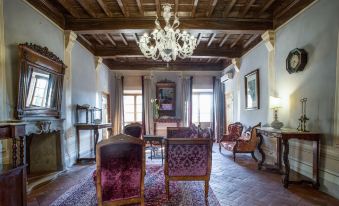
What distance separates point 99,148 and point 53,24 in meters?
3.55

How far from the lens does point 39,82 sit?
362cm

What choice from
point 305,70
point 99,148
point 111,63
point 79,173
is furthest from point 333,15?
point 111,63

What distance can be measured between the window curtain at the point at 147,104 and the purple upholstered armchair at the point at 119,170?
6.79 meters

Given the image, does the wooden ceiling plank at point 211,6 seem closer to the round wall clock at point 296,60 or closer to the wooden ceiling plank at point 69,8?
the round wall clock at point 296,60

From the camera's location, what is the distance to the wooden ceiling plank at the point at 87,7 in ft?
13.3

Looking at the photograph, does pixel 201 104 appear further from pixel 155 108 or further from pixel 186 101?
pixel 155 108

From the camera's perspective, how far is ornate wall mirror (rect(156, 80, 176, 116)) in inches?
361

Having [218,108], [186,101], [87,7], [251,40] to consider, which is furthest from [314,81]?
[186,101]

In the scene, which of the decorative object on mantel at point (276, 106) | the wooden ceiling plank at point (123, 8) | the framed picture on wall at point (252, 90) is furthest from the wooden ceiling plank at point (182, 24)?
the decorative object on mantel at point (276, 106)

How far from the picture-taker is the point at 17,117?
3.11 meters

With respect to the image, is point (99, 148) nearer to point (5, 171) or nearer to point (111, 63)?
point (5, 171)

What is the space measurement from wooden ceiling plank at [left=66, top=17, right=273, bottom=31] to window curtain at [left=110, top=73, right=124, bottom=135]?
4465 mm

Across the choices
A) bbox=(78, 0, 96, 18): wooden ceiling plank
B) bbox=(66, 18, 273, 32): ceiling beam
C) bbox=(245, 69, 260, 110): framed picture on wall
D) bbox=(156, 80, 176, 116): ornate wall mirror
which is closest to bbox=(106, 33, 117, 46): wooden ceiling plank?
bbox=(66, 18, 273, 32): ceiling beam

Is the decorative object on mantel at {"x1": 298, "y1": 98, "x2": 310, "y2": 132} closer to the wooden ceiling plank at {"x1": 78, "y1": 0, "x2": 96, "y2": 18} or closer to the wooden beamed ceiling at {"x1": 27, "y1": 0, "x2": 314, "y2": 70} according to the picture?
the wooden beamed ceiling at {"x1": 27, "y1": 0, "x2": 314, "y2": 70}
